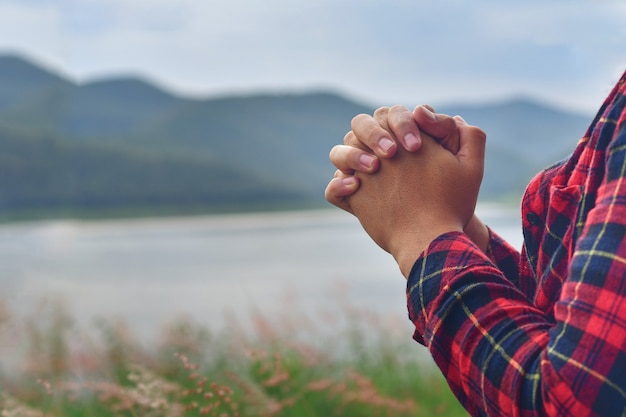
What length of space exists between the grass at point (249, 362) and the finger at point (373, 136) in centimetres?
145

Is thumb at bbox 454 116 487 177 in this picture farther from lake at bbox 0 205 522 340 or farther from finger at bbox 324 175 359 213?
lake at bbox 0 205 522 340

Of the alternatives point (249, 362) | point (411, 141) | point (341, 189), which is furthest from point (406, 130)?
point (249, 362)

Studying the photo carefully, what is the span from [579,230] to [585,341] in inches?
6.0

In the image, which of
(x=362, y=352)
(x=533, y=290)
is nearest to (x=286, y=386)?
(x=362, y=352)

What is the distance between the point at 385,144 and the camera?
0.90 metres

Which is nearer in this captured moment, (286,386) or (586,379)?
Result: (586,379)

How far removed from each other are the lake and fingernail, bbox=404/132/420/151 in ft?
7.34

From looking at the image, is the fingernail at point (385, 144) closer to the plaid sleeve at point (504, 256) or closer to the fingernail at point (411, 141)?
the fingernail at point (411, 141)

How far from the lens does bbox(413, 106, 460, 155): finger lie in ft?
3.07

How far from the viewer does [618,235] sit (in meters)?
0.65

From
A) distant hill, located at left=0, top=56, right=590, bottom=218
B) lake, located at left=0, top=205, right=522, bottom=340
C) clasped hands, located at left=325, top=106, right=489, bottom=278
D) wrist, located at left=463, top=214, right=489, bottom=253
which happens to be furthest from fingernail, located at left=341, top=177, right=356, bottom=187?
distant hill, located at left=0, top=56, right=590, bottom=218

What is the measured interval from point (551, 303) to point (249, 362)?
2512 millimetres

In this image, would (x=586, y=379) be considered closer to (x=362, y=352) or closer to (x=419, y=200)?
(x=419, y=200)

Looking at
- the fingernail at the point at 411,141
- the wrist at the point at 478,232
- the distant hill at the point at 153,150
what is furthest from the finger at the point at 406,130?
the distant hill at the point at 153,150
